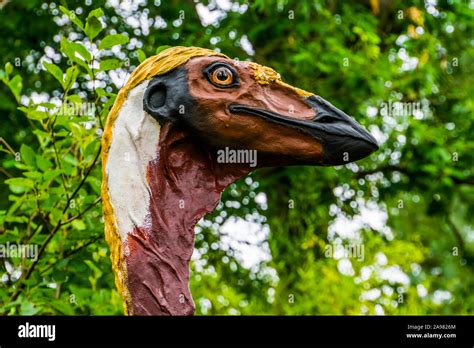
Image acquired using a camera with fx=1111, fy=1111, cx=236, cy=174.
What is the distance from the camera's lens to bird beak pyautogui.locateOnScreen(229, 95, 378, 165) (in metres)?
4.52

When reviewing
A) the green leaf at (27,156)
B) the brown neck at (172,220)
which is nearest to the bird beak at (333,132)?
the brown neck at (172,220)

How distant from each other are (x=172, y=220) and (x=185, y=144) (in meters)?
0.33

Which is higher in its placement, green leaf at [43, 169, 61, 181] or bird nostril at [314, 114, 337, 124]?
green leaf at [43, 169, 61, 181]

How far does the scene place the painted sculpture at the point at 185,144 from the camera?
4.45 m

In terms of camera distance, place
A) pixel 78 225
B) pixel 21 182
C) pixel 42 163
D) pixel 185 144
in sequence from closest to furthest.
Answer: pixel 185 144 → pixel 21 182 → pixel 42 163 → pixel 78 225

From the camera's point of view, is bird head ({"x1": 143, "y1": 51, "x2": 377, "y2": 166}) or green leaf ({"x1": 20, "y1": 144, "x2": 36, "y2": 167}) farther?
green leaf ({"x1": 20, "y1": 144, "x2": 36, "y2": 167})

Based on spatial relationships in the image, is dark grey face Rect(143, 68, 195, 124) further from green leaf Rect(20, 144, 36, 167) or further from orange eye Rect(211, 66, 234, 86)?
green leaf Rect(20, 144, 36, 167)

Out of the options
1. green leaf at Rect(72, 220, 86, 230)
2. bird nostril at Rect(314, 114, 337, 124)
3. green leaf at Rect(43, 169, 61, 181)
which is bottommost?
bird nostril at Rect(314, 114, 337, 124)

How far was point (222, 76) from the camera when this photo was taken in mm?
4578

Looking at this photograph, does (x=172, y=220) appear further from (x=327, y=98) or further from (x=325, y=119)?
(x=327, y=98)

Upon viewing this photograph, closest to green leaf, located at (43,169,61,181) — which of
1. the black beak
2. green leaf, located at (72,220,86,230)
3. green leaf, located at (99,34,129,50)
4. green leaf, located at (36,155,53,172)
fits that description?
green leaf, located at (36,155,53,172)

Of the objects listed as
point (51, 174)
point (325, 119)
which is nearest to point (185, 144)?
point (325, 119)

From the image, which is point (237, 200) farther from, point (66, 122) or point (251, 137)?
point (251, 137)

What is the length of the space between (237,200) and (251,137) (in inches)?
252
